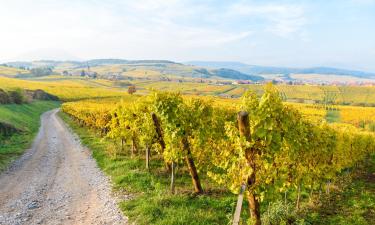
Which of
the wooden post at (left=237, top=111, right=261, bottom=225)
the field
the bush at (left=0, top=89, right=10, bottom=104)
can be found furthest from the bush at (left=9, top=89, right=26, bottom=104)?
the wooden post at (left=237, top=111, right=261, bottom=225)

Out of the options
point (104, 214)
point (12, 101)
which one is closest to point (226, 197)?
point (104, 214)

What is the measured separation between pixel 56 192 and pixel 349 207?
64.5 feet

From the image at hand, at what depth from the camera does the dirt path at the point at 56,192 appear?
1778 cm

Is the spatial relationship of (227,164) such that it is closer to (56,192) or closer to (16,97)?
(56,192)

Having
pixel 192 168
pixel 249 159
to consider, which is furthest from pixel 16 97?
pixel 249 159

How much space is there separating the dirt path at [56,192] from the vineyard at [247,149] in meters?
2.20

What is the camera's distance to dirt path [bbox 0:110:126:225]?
1778 centimetres

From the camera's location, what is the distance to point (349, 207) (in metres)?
22.0

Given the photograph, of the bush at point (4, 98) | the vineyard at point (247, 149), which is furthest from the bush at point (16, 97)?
the vineyard at point (247, 149)

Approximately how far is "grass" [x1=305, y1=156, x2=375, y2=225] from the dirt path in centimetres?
1154

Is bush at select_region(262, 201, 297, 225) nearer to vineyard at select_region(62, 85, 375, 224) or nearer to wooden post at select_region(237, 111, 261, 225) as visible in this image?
vineyard at select_region(62, 85, 375, 224)

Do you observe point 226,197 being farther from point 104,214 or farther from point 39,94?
point 39,94

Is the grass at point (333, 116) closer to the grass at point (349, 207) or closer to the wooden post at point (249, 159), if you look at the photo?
the grass at point (349, 207)

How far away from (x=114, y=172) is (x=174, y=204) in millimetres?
9258
